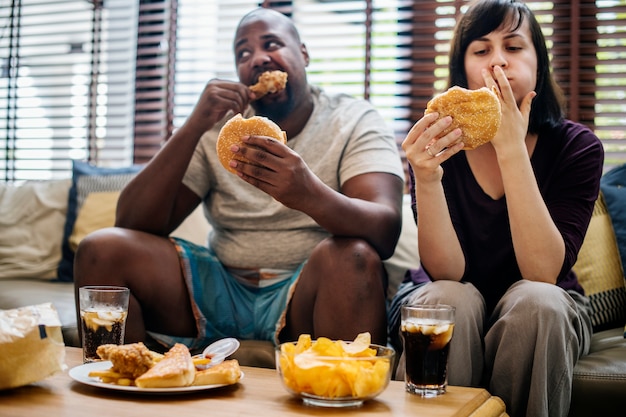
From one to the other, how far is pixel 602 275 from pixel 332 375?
129 centimetres

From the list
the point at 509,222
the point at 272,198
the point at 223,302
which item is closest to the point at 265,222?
the point at 272,198

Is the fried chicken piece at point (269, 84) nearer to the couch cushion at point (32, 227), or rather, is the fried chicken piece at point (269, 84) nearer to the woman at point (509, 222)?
the woman at point (509, 222)

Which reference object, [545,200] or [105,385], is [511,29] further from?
[105,385]

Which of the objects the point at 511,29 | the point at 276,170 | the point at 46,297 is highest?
the point at 511,29

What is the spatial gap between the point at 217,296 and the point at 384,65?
1.55 meters

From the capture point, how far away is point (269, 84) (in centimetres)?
207

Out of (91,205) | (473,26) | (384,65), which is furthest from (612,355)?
(91,205)

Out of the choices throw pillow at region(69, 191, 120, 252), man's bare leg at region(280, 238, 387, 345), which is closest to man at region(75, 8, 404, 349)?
man's bare leg at region(280, 238, 387, 345)

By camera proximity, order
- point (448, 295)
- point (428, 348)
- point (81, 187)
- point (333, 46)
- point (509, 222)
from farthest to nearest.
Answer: point (333, 46) → point (81, 187) → point (509, 222) → point (448, 295) → point (428, 348)

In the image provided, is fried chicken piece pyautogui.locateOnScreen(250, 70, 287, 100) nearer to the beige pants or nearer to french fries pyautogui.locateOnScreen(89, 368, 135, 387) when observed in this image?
the beige pants

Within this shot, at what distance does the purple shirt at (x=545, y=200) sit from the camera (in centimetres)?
169

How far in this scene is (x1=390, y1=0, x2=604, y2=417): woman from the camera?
1385 millimetres

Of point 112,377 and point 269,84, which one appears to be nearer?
point 112,377

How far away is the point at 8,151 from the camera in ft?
12.7
